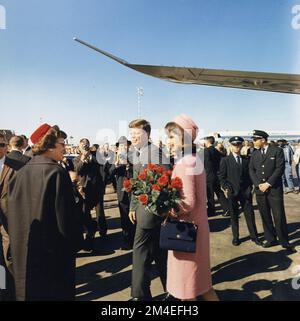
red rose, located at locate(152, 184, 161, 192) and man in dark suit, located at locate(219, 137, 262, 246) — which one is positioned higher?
red rose, located at locate(152, 184, 161, 192)

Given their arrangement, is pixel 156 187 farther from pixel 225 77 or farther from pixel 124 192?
pixel 225 77

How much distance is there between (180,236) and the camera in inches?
110

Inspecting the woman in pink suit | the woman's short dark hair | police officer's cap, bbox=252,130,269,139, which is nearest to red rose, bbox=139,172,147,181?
the woman in pink suit

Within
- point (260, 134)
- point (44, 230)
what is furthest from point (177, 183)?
point (260, 134)

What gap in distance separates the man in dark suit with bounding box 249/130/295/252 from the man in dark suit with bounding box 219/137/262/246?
0.62 feet

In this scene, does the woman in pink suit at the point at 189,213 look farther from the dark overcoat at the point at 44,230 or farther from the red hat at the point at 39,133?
the red hat at the point at 39,133

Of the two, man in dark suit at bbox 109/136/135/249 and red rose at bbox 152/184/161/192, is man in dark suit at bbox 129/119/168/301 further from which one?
man in dark suit at bbox 109/136/135/249

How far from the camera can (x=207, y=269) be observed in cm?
295

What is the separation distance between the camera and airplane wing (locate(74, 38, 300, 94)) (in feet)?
15.2

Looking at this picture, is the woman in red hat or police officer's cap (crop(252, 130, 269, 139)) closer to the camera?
the woman in red hat

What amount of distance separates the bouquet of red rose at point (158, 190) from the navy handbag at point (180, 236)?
0.59ft

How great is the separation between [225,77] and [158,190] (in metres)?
3.25
